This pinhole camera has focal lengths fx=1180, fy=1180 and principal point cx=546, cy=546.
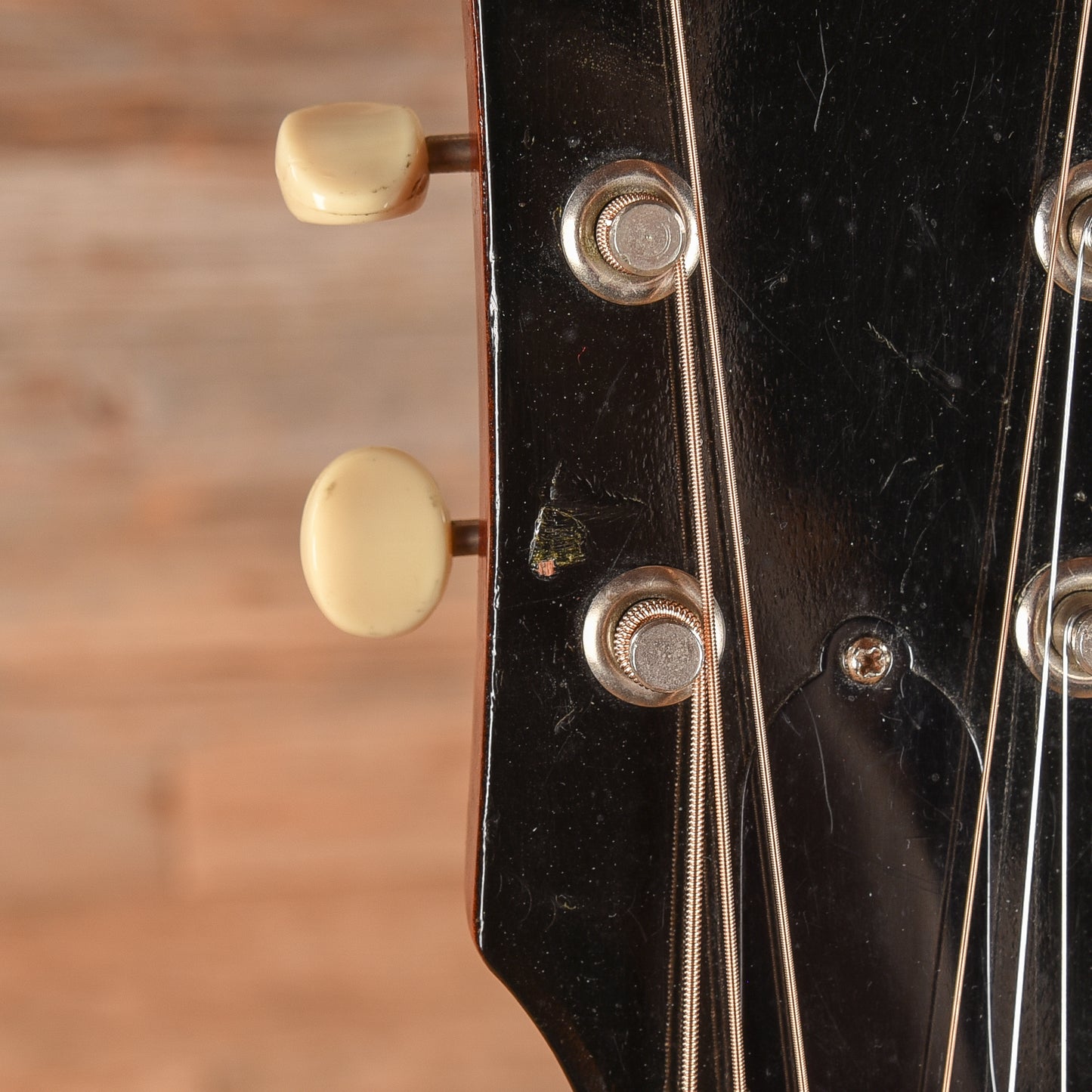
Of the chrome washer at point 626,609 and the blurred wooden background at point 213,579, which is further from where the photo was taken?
the blurred wooden background at point 213,579

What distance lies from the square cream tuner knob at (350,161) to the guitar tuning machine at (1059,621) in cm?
26

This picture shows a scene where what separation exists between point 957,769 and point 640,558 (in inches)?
5.6

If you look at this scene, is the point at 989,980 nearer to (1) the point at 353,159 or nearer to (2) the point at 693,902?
(2) the point at 693,902

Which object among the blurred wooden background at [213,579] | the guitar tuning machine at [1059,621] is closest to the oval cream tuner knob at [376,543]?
the guitar tuning machine at [1059,621]

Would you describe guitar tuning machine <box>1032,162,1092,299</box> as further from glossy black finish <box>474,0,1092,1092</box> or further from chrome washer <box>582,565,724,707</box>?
chrome washer <box>582,565,724,707</box>

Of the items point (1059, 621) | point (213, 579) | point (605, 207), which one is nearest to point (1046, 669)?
point (1059, 621)

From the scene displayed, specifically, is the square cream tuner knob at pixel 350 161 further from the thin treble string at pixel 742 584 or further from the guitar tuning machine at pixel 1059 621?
the guitar tuning machine at pixel 1059 621

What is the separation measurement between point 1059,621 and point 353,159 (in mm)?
288

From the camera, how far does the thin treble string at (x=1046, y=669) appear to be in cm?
41

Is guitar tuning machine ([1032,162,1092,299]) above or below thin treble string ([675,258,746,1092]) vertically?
above

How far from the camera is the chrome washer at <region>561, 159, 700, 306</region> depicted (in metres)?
0.38

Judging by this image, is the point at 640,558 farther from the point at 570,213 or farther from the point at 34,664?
the point at 34,664

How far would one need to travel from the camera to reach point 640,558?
41 cm

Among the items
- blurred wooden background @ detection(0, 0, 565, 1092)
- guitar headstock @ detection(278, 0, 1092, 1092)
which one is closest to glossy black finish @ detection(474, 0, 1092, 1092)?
guitar headstock @ detection(278, 0, 1092, 1092)
